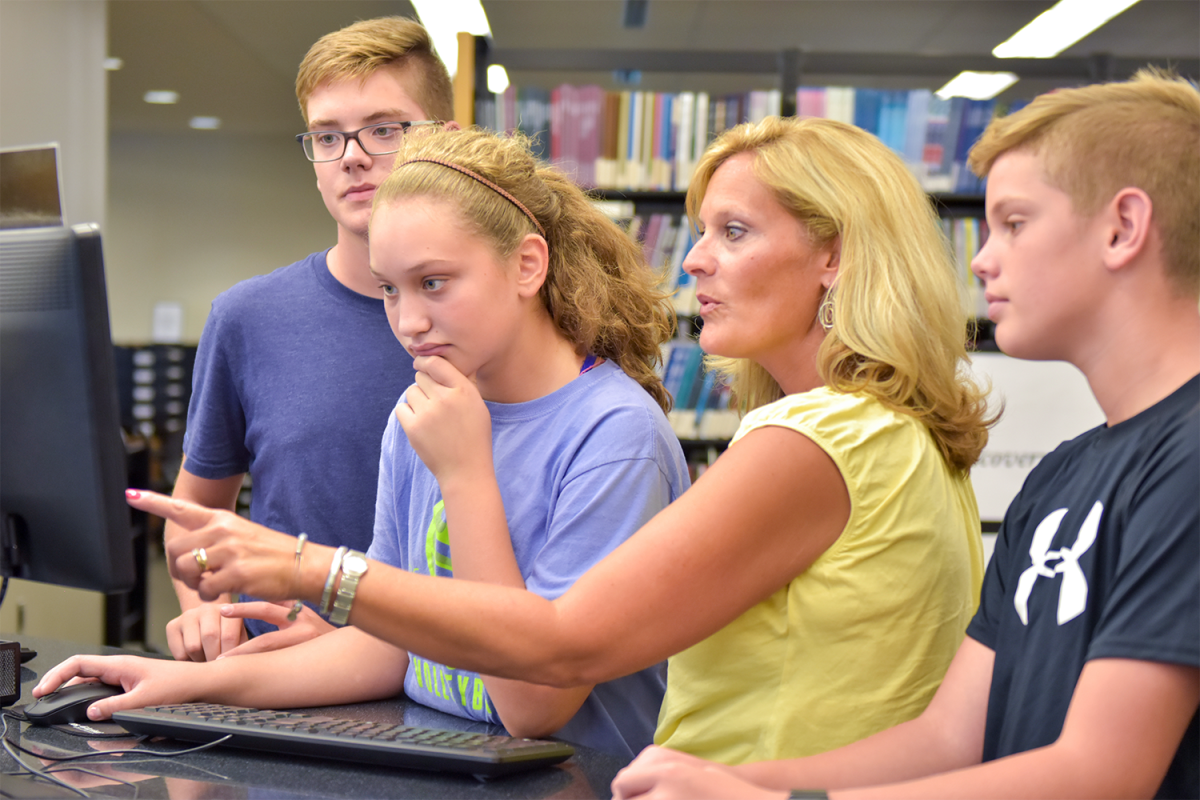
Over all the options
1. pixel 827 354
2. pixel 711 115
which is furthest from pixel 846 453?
pixel 711 115

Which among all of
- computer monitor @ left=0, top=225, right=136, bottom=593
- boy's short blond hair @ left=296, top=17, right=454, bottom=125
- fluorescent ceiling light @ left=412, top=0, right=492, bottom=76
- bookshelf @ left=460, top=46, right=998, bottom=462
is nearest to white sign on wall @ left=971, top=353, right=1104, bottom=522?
bookshelf @ left=460, top=46, right=998, bottom=462

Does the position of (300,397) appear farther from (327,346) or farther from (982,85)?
(982,85)

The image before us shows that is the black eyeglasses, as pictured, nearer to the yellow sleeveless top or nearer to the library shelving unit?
the yellow sleeveless top

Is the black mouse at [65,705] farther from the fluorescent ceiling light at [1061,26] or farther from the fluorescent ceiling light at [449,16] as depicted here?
the fluorescent ceiling light at [1061,26]

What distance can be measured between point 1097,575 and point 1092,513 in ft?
0.15

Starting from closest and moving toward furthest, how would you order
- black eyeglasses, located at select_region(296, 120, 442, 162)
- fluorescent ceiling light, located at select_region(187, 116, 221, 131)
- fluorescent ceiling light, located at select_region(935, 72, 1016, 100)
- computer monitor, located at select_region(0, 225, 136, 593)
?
computer monitor, located at select_region(0, 225, 136, 593), black eyeglasses, located at select_region(296, 120, 442, 162), fluorescent ceiling light, located at select_region(935, 72, 1016, 100), fluorescent ceiling light, located at select_region(187, 116, 221, 131)

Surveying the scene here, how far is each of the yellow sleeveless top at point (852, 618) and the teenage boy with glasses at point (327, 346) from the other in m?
0.79

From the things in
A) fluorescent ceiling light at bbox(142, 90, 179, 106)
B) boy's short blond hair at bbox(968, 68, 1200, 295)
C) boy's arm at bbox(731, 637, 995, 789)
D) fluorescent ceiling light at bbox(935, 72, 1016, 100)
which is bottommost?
boy's arm at bbox(731, 637, 995, 789)

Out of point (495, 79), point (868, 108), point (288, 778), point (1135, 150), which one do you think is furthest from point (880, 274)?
point (495, 79)

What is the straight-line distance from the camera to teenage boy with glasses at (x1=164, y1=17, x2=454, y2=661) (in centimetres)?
148

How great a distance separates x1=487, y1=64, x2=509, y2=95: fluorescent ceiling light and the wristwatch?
2653 millimetres

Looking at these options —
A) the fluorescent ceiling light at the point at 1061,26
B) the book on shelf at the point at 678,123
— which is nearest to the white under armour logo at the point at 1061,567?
the book on shelf at the point at 678,123

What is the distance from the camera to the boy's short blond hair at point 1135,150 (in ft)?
2.40

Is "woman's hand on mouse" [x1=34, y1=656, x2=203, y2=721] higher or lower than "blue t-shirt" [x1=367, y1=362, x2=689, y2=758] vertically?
lower
